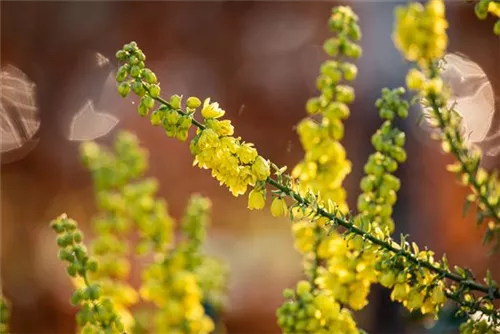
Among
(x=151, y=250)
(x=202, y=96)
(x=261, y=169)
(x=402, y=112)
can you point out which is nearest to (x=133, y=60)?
(x=261, y=169)

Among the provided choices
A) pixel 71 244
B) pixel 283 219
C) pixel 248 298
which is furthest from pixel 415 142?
pixel 71 244

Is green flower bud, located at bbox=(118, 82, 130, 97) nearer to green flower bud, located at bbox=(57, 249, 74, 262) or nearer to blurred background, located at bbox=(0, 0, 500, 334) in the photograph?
green flower bud, located at bbox=(57, 249, 74, 262)

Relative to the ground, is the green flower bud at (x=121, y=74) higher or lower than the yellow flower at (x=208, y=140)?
higher

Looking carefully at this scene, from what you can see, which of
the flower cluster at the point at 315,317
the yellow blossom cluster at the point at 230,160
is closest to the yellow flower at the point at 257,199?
the yellow blossom cluster at the point at 230,160

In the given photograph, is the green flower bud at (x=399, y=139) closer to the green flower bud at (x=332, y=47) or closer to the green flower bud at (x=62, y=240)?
the green flower bud at (x=332, y=47)

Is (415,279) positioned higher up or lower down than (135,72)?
lower down

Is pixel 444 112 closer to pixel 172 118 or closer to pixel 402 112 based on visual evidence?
pixel 402 112


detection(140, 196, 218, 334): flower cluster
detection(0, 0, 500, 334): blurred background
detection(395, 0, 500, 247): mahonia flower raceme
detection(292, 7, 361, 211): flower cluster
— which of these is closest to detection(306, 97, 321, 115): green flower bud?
detection(292, 7, 361, 211): flower cluster

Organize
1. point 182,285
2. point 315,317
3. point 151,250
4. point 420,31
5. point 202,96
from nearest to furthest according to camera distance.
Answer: point 420,31, point 315,317, point 182,285, point 151,250, point 202,96

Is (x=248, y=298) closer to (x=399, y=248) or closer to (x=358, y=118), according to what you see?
(x=358, y=118)
